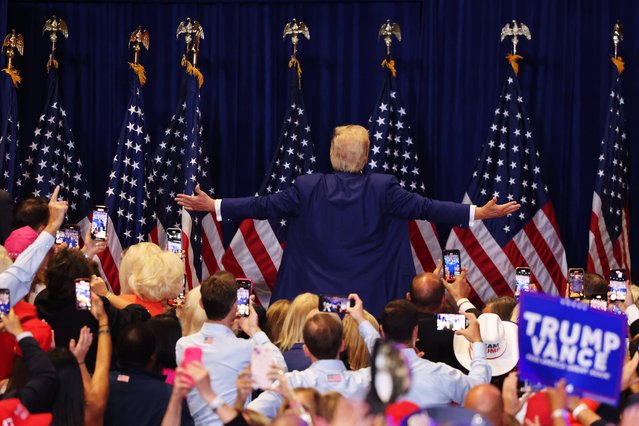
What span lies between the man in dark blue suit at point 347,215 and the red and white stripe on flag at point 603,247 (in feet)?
8.98

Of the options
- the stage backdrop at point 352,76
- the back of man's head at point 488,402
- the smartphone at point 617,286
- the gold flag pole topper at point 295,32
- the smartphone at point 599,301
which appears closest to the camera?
the back of man's head at point 488,402

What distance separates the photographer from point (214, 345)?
4777mm

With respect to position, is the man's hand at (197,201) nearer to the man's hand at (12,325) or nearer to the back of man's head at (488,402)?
the man's hand at (12,325)

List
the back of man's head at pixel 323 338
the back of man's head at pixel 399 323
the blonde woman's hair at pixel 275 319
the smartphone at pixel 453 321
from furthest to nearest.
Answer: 1. the blonde woman's hair at pixel 275 319
2. the smartphone at pixel 453 321
3. the back of man's head at pixel 399 323
4. the back of man's head at pixel 323 338

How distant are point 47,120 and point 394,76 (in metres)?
3.11

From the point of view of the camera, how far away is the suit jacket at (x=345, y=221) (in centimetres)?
707

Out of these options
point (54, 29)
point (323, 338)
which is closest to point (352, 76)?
point (54, 29)

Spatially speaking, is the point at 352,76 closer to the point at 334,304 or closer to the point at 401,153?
the point at 401,153

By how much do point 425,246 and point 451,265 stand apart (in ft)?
9.21

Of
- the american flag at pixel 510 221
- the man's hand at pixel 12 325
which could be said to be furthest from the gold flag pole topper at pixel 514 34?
the man's hand at pixel 12 325

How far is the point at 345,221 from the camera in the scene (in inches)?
279

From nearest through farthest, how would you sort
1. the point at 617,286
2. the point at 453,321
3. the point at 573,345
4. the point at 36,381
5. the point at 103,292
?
the point at 573,345
the point at 36,381
the point at 453,321
the point at 103,292
the point at 617,286

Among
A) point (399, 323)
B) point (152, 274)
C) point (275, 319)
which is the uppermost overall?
point (152, 274)

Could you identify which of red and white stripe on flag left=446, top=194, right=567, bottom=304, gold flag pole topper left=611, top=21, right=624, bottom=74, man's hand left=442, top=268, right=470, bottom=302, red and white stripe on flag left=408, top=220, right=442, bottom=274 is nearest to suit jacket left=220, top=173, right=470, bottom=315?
man's hand left=442, top=268, right=470, bottom=302
